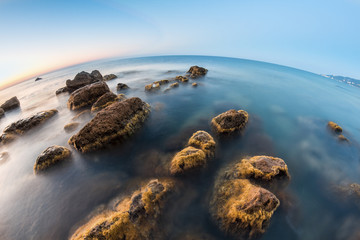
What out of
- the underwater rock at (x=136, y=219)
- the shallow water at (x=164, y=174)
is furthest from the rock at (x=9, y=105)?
the underwater rock at (x=136, y=219)

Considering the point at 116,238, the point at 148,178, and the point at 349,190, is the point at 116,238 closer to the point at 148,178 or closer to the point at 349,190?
the point at 148,178

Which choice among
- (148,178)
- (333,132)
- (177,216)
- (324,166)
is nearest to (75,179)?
(148,178)

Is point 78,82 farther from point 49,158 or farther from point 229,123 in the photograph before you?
point 229,123

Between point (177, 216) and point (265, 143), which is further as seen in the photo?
point (265, 143)

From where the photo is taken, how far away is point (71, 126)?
12914mm

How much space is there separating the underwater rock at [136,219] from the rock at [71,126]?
998cm

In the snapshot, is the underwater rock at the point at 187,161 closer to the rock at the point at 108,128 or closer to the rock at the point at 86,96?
the rock at the point at 108,128

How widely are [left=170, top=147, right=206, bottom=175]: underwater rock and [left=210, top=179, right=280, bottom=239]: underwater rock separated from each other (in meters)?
2.33

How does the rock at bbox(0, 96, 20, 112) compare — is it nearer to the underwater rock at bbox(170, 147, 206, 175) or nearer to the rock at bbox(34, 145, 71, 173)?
the rock at bbox(34, 145, 71, 173)

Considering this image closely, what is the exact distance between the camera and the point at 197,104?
1848cm

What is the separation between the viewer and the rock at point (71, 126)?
12.5 metres

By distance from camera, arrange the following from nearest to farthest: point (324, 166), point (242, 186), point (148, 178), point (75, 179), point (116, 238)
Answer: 1. point (116, 238)
2. point (242, 186)
3. point (148, 178)
4. point (75, 179)
5. point (324, 166)

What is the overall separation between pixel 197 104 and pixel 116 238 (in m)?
15.9

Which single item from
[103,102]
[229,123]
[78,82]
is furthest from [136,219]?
[78,82]
